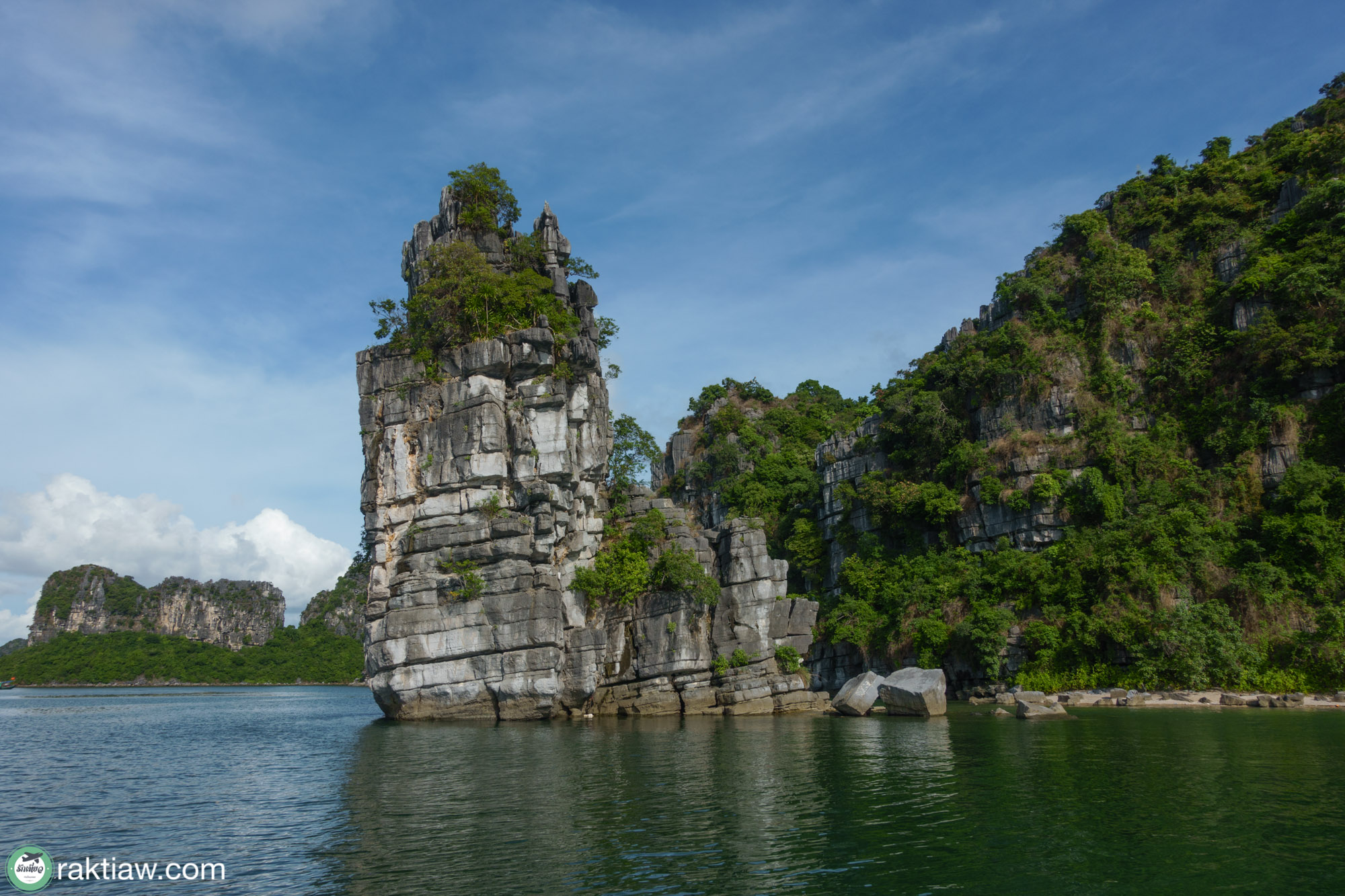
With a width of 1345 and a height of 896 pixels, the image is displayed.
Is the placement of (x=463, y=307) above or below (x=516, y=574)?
above

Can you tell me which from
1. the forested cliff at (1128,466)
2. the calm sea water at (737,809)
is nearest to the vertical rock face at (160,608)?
the forested cliff at (1128,466)

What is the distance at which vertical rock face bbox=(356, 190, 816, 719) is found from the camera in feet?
122

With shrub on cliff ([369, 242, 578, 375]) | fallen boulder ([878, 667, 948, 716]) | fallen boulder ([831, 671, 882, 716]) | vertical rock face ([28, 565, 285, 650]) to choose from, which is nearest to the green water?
fallen boulder ([878, 667, 948, 716])

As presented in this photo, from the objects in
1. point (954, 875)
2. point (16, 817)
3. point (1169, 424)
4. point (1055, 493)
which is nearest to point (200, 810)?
point (16, 817)

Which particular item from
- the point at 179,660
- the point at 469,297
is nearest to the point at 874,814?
the point at 469,297

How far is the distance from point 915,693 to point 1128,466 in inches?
827

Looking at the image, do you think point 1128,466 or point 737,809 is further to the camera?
point 1128,466

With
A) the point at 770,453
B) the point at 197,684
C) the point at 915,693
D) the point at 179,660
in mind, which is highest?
the point at 770,453

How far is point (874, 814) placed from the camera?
15.6 m

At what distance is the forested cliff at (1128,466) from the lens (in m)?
37.2

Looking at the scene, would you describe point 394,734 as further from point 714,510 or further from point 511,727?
point 714,510

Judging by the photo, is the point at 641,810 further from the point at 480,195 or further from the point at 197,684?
the point at 197,684

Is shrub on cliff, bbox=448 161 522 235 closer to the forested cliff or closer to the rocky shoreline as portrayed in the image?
the forested cliff

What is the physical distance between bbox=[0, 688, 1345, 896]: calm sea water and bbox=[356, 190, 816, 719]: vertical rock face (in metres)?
7.46
